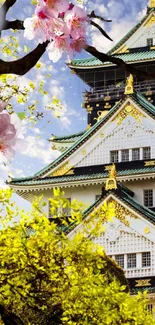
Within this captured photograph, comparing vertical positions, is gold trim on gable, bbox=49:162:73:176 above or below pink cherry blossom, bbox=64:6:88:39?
above

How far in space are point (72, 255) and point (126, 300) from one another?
183cm

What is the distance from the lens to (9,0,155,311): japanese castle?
117 ft

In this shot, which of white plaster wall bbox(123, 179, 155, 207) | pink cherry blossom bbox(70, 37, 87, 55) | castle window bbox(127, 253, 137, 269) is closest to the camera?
pink cherry blossom bbox(70, 37, 87, 55)

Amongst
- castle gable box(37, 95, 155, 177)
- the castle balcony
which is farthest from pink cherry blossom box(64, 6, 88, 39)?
the castle balcony

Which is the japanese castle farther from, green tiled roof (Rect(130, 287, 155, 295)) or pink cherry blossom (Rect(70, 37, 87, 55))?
pink cherry blossom (Rect(70, 37, 87, 55))

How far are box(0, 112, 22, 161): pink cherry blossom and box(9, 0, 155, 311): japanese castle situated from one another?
3059cm

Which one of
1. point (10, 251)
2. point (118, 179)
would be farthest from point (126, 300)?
point (118, 179)

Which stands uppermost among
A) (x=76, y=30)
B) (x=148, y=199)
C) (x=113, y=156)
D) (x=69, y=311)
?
(x=113, y=156)

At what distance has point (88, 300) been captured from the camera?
1945 centimetres

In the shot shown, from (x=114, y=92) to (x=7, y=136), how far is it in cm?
4150

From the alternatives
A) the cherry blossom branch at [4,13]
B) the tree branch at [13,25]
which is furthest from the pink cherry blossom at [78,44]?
the cherry blossom branch at [4,13]

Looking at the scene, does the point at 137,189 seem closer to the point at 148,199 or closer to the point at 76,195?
the point at 148,199

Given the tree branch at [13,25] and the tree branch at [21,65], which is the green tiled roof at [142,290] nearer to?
the tree branch at [13,25]

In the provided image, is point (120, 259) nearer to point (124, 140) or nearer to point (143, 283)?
point (143, 283)
